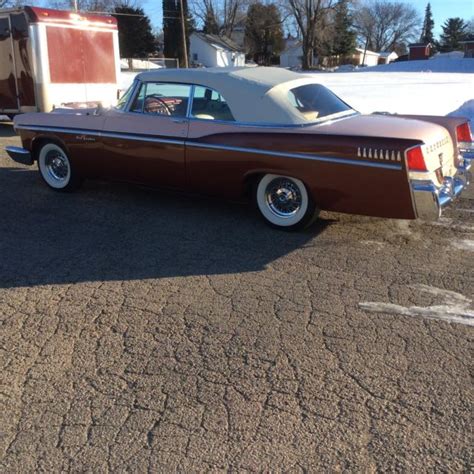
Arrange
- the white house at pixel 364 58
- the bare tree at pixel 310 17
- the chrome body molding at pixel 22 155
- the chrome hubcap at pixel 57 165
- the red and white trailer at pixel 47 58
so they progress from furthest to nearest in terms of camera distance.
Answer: the white house at pixel 364 58, the bare tree at pixel 310 17, the red and white trailer at pixel 47 58, the chrome body molding at pixel 22 155, the chrome hubcap at pixel 57 165

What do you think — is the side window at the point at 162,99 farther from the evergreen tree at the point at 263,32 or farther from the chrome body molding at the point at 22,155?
the evergreen tree at the point at 263,32

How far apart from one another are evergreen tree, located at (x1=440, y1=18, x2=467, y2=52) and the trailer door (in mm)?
104866

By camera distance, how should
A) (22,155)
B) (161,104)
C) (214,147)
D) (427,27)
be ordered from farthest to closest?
(427,27) < (22,155) < (161,104) < (214,147)

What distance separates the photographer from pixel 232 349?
339 cm

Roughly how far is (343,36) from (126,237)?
275ft

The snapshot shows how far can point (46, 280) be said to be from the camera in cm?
444

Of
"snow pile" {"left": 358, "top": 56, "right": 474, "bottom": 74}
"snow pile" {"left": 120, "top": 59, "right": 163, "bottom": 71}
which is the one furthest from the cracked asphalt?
"snow pile" {"left": 120, "top": 59, "right": 163, "bottom": 71}

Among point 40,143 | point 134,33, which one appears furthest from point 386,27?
point 40,143

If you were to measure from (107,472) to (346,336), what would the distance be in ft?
5.61

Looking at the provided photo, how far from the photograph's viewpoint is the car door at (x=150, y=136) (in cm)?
584

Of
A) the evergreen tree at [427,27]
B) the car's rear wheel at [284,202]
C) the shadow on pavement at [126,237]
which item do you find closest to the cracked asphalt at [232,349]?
the shadow on pavement at [126,237]

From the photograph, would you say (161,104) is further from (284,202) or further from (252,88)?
(284,202)

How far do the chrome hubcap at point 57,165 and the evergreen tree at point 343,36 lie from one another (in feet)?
246

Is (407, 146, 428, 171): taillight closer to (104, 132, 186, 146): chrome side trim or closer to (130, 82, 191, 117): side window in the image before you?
(104, 132, 186, 146): chrome side trim
